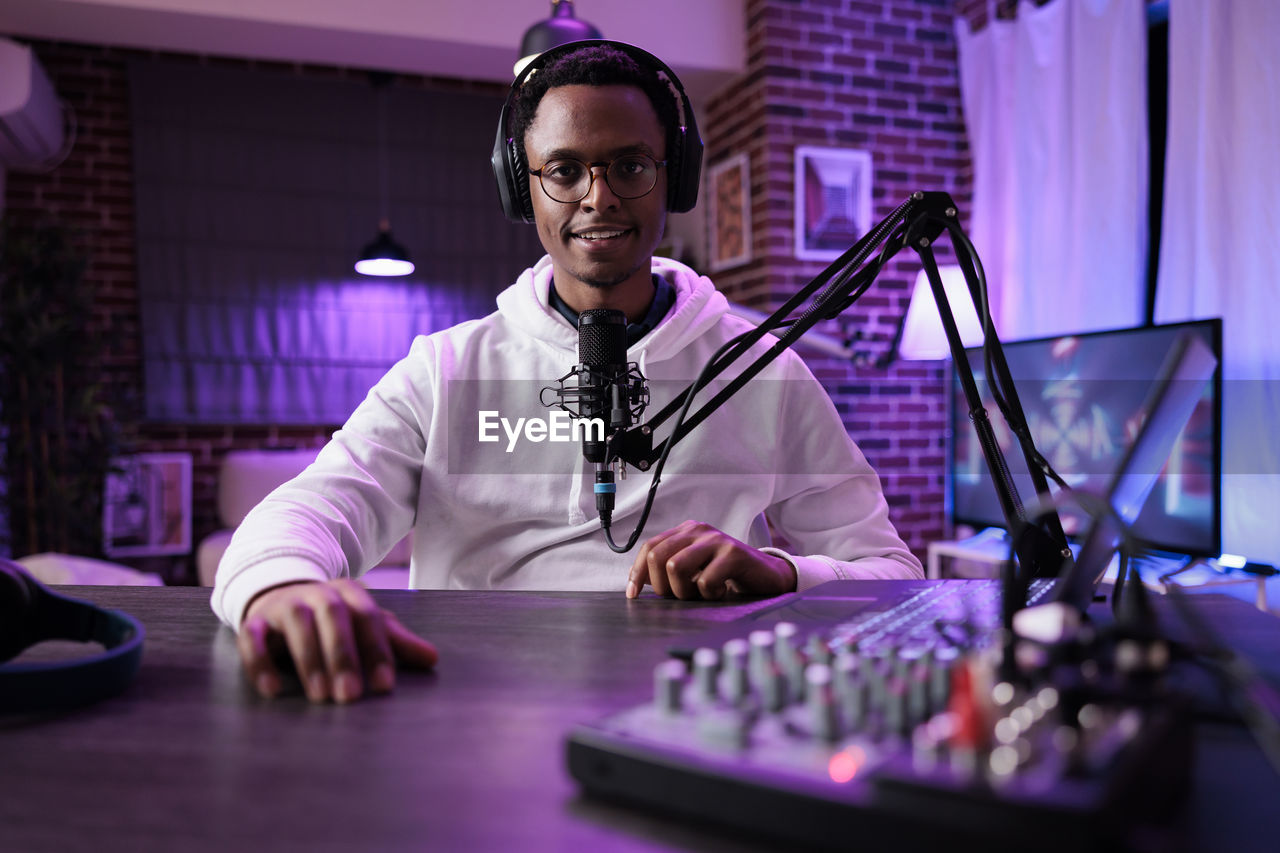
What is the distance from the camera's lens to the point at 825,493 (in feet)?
4.82

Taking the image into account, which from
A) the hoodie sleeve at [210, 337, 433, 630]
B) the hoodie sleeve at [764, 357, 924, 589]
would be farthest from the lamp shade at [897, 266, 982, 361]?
the hoodie sleeve at [210, 337, 433, 630]

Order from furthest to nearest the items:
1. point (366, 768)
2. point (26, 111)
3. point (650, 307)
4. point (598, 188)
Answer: point (26, 111)
point (650, 307)
point (598, 188)
point (366, 768)

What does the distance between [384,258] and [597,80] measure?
11.2 feet

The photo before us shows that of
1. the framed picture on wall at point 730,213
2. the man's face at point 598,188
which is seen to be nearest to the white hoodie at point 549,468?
the man's face at point 598,188

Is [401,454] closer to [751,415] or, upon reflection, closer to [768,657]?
[751,415]

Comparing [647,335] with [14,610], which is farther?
[647,335]

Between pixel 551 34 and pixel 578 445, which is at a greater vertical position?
pixel 551 34

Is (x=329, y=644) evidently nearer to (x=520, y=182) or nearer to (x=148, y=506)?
(x=520, y=182)

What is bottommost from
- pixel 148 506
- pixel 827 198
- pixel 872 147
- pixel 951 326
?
pixel 148 506


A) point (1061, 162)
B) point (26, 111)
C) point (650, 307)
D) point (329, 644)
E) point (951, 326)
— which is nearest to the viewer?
point (329, 644)

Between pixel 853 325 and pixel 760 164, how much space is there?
911mm

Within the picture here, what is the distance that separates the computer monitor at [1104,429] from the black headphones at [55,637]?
7.14ft

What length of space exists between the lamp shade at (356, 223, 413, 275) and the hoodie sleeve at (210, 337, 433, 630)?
3.23 m

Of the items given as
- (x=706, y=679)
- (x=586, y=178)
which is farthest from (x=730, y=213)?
(x=706, y=679)
